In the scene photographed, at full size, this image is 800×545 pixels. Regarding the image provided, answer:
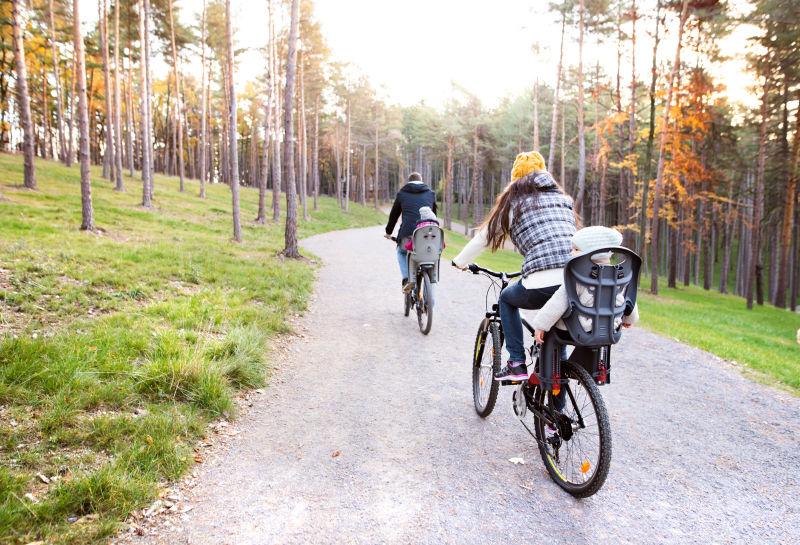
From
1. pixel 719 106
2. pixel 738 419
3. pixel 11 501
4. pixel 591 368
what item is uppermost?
pixel 719 106

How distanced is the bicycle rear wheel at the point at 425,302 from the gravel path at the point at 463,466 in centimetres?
100

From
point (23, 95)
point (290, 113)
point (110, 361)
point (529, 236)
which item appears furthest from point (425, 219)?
point (23, 95)

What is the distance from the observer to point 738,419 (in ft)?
14.8

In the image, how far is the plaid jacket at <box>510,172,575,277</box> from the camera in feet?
11.0

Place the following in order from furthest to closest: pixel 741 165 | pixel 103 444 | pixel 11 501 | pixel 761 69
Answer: pixel 741 165 < pixel 761 69 < pixel 103 444 < pixel 11 501

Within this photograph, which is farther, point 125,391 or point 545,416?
point 125,391

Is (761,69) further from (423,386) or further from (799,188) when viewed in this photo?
(423,386)

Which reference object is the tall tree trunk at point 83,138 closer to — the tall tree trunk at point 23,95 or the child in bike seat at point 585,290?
the tall tree trunk at point 23,95

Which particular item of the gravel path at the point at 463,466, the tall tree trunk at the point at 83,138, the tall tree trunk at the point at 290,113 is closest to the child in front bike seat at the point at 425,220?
the gravel path at the point at 463,466

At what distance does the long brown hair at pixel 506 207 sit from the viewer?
143 inches

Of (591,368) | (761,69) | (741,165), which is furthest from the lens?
(741,165)

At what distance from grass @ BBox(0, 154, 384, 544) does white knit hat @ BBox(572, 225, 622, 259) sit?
3.11 metres

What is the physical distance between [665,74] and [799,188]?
8721 mm

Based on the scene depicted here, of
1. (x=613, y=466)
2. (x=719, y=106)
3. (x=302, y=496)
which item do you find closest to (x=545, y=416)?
(x=613, y=466)
